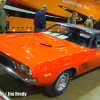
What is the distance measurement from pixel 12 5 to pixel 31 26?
4.66ft

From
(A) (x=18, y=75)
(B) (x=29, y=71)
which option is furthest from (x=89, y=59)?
(A) (x=18, y=75)

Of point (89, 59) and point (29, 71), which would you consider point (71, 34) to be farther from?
point (29, 71)

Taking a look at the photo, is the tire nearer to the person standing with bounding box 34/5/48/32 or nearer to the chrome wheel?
the chrome wheel

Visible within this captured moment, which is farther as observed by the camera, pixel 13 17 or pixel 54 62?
pixel 13 17

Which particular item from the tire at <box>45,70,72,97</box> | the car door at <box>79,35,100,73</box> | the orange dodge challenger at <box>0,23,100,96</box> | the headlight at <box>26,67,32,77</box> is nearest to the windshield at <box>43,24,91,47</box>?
the orange dodge challenger at <box>0,23,100,96</box>

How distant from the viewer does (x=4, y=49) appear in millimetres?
2336

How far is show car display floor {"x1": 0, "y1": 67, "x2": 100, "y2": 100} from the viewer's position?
8.16 feet

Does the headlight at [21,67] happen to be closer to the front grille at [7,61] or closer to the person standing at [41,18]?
the front grille at [7,61]

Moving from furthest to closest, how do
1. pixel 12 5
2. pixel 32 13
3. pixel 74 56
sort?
1. pixel 32 13
2. pixel 12 5
3. pixel 74 56

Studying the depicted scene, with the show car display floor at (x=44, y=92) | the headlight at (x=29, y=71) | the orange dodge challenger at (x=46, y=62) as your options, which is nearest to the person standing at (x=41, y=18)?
the orange dodge challenger at (x=46, y=62)

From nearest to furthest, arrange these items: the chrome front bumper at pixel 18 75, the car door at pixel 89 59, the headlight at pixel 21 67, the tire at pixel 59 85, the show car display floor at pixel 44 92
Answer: the chrome front bumper at pixel 18 75, the headlight at pixel 21 67, the tire at pixel 59 85, the show car display floor at pixel 44 92, the car door at pixel 89 59

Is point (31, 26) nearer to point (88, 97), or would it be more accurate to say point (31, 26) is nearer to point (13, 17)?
point (13, 17)

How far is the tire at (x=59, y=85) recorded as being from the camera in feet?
7.75

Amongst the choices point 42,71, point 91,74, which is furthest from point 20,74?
point 91,74
